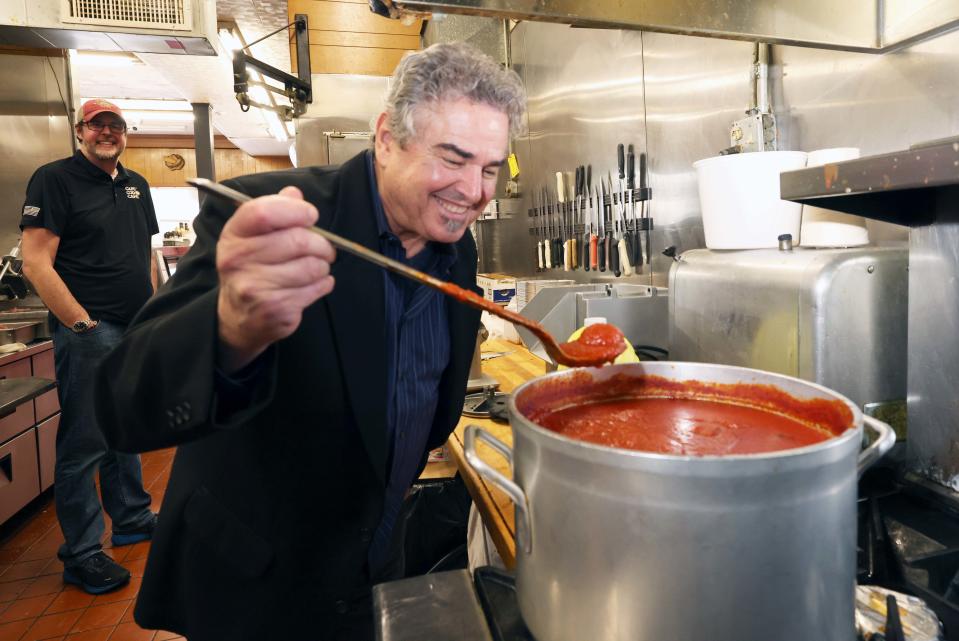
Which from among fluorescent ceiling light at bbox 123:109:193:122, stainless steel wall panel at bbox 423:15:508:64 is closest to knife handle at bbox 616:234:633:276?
stainless steel wall panel at bbox 423:15:508:64

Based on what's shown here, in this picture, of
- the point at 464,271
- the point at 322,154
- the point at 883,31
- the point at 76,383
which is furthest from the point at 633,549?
the point at 322,154

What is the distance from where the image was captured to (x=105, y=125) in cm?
292

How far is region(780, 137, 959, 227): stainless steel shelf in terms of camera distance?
2.76 feet

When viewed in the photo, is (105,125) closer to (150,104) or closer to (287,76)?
(287,76)

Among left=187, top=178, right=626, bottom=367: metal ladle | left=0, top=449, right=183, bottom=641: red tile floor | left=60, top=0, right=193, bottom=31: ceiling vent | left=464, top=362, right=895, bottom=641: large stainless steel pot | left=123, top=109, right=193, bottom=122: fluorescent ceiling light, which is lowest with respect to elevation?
left=0, top=449, right=183, bottom=641: red tile floor

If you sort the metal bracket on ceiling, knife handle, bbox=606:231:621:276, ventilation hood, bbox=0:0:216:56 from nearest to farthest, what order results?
knife handle, bbox=606:231:621:276
ventilation hood, bbox=0:0:216:56
the metal bracket on ceiling

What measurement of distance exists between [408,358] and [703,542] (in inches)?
33.6

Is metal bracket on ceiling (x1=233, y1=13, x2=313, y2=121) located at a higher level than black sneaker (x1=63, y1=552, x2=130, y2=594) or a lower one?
higher

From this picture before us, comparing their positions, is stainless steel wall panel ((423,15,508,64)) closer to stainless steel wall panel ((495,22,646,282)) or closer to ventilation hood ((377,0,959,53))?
stainless steel wall panel ((495,22,646,282))

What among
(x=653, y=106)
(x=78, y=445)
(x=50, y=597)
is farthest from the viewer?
(x=78, y=445)

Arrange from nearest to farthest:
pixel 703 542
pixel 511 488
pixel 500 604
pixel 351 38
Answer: pixel 703 542
pixel 511 488
pixel 500 604
pixel 351 38

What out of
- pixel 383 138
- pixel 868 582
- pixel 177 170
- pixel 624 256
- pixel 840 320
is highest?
pixel 177 170

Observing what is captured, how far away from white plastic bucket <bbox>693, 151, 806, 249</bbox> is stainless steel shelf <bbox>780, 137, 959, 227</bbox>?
31 cm

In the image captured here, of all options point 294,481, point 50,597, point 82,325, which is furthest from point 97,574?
point 294,481
